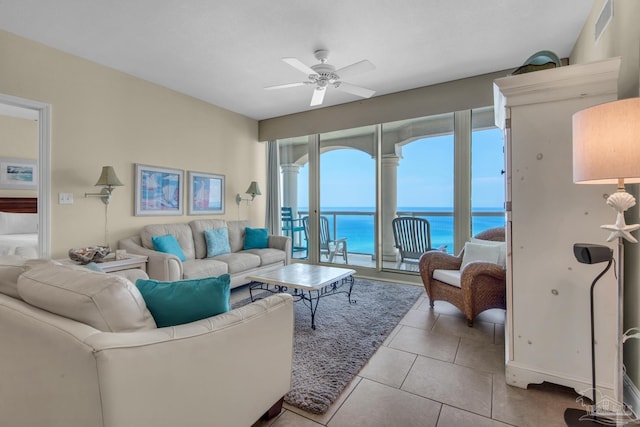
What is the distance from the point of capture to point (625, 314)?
1.74 m

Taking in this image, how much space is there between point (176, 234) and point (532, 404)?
3909 mm

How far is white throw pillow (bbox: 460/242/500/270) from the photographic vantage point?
2.83 metres

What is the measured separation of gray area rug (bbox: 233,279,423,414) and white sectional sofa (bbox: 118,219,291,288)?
1.79 ft

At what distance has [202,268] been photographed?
335cm

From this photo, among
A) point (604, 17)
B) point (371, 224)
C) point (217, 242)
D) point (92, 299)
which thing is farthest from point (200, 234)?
point (604, 17)

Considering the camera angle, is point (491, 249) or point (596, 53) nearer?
point (596, 53)

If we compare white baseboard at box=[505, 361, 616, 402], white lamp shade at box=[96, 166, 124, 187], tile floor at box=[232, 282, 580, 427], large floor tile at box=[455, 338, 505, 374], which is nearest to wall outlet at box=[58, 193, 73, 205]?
white lamp shade at box=[96, 166, 124, 187]

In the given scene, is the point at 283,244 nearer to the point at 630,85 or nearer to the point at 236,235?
the point at 236,235

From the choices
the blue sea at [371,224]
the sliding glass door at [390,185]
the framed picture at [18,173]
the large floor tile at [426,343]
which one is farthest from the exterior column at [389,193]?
the framed picture at [18,173]

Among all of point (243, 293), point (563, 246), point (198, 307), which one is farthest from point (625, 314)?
point (243, 293)

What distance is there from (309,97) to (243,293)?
2.95 meters

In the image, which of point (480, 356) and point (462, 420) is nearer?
point (462, 420)

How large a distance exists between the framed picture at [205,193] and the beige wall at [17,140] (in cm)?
246

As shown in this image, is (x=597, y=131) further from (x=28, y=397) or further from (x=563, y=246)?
(x=28, y=397)
